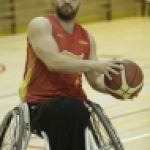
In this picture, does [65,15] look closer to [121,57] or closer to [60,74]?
[60,74]

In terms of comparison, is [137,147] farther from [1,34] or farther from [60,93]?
[1,34]

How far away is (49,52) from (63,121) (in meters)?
0.43

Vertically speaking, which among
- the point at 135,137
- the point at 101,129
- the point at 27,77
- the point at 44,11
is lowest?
the point at 44,11

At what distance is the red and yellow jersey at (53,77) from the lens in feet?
10.6

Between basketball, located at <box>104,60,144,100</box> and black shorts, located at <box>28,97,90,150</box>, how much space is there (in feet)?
0.70

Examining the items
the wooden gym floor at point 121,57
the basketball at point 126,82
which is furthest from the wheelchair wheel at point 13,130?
the wooden gym floor at point 121,57

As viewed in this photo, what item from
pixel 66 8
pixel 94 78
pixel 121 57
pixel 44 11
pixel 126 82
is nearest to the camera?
pixel 126 82

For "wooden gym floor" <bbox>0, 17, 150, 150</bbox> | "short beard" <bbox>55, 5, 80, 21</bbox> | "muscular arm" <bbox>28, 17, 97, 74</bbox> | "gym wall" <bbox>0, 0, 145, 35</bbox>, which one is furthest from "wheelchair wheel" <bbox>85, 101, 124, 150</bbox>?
"gym wall" <bbox>0, 0, 145, 35</bbox>

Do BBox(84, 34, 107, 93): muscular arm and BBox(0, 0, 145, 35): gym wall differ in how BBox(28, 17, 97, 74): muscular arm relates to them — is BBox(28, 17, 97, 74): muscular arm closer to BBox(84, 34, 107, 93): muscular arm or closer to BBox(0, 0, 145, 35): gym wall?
BBox(84, 34, 107, 93): muscular arm

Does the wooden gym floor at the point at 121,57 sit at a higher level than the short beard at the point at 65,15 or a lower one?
lower

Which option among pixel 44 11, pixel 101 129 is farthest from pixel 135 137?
Answer: pixel 44 11

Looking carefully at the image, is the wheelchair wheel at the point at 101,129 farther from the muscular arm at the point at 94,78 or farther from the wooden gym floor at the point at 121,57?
the wooden gym floor at the point at 121,57

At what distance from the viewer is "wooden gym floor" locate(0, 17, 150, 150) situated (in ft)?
16.2

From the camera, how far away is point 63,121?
2986mm
